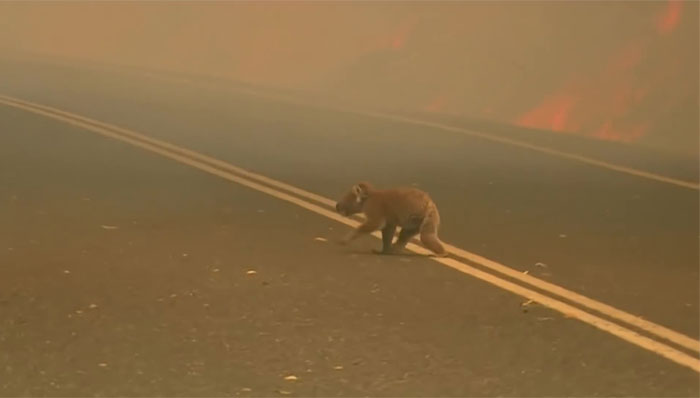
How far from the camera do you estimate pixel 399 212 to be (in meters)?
8.84

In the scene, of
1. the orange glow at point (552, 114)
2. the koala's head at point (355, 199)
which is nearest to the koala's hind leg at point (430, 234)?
the koala's head at point (355, 199)

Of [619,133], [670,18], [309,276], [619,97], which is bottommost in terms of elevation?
[619,133]

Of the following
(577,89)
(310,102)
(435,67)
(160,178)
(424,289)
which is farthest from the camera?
(435,67)

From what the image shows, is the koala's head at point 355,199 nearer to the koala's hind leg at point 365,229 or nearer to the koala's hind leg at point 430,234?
the koala's hind leg at point 365,229

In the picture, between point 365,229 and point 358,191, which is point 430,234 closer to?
point 365,229

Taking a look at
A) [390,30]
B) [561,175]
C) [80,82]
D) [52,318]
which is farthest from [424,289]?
[390,30]

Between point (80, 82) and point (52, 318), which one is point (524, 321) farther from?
point (80, 82)

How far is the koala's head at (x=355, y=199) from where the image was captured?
8992 millimetres

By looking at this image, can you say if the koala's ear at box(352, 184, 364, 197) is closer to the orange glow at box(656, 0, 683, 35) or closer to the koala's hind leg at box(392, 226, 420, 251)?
→ the koala's hind leg at box(392, 226, 420, 251)

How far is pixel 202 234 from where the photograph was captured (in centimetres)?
955

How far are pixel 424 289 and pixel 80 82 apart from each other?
14.8 m

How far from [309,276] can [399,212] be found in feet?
2.87

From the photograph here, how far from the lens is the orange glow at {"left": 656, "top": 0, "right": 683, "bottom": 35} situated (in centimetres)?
2317

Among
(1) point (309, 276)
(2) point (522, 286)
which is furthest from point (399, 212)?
(2) point (522, 286)
